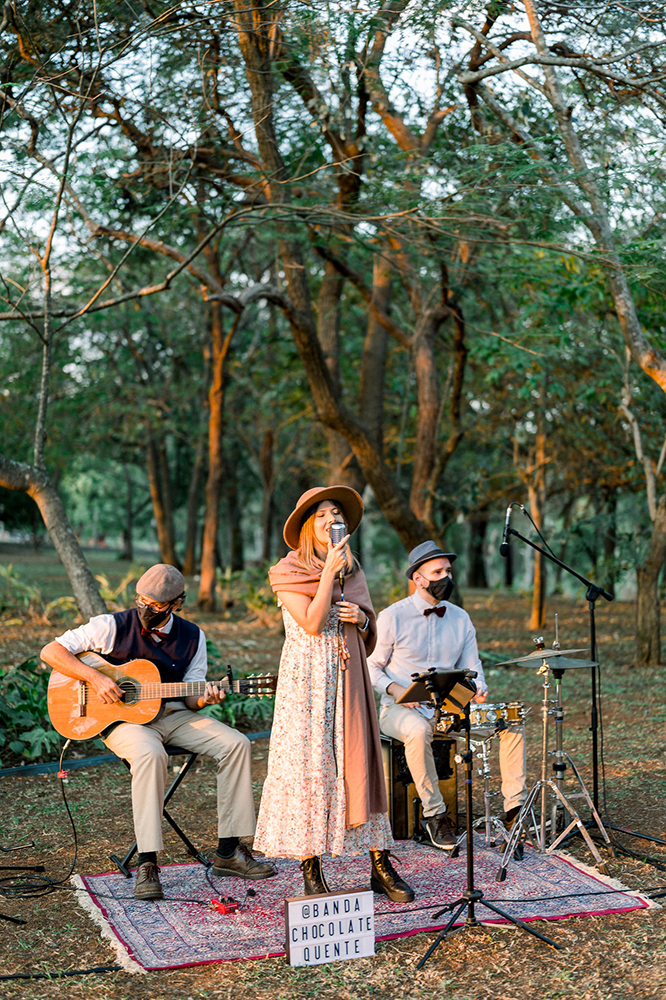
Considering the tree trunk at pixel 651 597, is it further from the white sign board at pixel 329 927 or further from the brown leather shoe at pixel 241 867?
the white sign board at pixel 329 927

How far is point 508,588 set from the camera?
26219 millimetres

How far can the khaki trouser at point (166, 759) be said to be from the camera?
14.7 ft

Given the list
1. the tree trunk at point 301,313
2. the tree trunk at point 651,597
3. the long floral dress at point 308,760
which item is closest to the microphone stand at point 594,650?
the long floral dress at point 308,760

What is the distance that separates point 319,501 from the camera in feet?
14.1

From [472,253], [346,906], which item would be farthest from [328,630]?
[472,253]

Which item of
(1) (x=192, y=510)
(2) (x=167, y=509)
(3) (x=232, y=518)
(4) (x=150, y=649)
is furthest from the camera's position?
(3) (x=232, y=518)

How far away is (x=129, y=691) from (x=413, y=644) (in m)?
1.59

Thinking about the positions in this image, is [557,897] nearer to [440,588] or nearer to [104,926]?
[440,588]

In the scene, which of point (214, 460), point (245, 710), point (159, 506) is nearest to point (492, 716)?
point (245, 710)

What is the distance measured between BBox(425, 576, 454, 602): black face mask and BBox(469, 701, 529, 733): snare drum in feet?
2.22

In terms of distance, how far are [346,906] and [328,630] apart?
43.2 inches

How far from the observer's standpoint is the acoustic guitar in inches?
186

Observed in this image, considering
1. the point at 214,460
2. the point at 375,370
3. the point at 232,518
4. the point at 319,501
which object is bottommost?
the point at 319,501

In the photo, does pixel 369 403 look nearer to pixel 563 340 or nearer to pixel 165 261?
pixel 563 340
